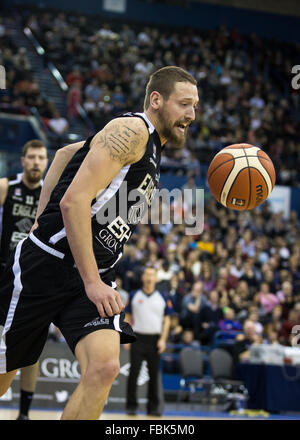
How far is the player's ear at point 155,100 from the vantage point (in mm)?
3953

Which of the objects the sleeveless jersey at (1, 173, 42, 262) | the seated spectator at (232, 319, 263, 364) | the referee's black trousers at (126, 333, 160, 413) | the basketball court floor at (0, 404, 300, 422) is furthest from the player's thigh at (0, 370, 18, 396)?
the seated spectator at (232, 319, 263, 364)

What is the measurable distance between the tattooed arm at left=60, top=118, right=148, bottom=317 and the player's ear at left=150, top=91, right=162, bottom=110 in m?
0.45

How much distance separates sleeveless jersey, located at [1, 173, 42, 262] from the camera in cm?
666

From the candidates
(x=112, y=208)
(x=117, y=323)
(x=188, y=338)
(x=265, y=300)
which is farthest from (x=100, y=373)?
(x=265, y=300)

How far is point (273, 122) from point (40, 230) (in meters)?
20.4

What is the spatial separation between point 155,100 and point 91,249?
3.29 feet

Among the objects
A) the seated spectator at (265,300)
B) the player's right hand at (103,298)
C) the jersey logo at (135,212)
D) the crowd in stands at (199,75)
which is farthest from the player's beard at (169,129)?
the crowd in stands at (199,75)

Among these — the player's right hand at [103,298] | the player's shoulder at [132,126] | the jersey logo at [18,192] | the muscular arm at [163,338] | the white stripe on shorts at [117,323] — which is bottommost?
the muscular arm at [163,338]

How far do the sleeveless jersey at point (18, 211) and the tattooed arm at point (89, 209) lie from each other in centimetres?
318

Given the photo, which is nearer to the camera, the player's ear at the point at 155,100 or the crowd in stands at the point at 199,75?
the player's ear at the point at 155,100

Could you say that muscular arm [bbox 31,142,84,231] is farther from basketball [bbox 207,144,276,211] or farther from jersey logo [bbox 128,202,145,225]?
basketball [bbox 207,144,276,211]

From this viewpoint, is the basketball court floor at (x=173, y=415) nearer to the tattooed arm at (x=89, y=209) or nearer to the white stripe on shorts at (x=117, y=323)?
the white stripe on shorts at (x=117, y=323)

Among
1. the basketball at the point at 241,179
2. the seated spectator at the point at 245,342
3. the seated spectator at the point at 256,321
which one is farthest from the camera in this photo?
the seated spectator at the point at 256,321

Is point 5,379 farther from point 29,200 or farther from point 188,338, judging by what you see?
point 188,338
